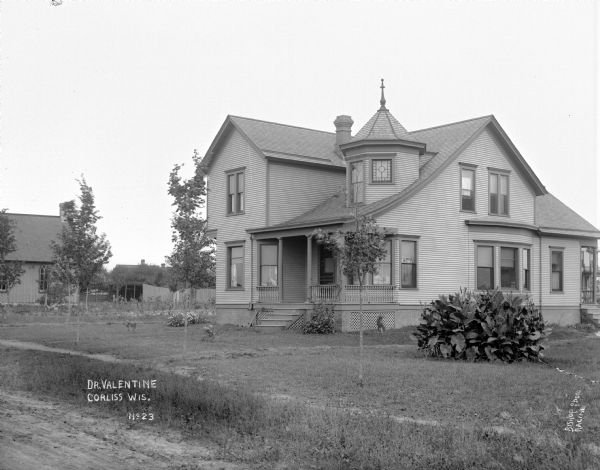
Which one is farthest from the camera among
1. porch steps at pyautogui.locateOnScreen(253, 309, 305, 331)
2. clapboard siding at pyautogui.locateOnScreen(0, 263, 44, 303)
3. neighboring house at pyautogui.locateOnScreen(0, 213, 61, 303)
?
neighboring house at pyautogui.locateOnScreen(0, 213, 61, 303)

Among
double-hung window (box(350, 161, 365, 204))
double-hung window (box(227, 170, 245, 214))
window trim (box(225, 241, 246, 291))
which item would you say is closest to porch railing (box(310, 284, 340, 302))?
double-hung window (box(350, 161, 365, 204))

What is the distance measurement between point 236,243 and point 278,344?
10.6m

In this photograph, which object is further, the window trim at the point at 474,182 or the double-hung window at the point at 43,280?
the double-hung window at the point at 43,280

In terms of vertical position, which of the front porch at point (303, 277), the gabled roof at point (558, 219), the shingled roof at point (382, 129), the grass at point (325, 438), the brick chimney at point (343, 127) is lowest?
the grass at point (325, 438)

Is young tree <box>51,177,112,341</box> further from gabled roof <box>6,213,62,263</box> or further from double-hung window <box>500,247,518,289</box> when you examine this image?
gabled roof <box>6,213,62,263</box>

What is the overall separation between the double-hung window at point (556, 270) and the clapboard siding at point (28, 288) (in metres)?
36.2

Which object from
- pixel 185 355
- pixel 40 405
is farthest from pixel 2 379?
pixel 185 355

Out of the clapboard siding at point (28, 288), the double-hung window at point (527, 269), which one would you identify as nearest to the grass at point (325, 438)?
the double-hung window at point (527, 269)

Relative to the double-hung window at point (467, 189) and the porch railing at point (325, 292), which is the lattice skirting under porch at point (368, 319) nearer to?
the porch railing at point (325, 292)

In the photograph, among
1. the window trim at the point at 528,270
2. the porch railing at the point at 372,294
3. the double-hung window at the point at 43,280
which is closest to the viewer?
the porch railing at the point at 372,294

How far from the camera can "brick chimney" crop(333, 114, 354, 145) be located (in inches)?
1383

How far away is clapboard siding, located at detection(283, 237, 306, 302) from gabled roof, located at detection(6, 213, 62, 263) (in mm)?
29338

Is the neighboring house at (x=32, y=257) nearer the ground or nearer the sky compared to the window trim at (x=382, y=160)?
nearer the ground

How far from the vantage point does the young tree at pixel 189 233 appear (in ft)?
67.3
